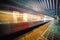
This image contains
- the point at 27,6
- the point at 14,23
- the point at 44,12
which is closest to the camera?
the point at 14,23

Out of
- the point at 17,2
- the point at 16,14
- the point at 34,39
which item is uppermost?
the point at 17,2

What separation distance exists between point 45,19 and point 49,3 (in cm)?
19

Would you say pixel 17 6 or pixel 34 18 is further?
pixel 34 18

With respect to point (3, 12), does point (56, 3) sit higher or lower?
higher

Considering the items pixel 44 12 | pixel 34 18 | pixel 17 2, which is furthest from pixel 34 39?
pixel 17 2

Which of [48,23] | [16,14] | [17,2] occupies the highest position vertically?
[17,2]

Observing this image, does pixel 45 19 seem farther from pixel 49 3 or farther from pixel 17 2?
pixel 17 2

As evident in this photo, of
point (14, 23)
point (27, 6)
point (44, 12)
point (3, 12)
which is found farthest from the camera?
point (44, 12)

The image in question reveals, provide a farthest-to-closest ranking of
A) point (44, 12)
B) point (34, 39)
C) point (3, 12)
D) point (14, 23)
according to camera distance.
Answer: point (44, 12) → point (34, 39) → point (14, 23) → point (3, 12)

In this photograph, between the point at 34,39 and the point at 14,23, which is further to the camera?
the point at 34,39

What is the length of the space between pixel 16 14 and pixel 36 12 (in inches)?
13.0

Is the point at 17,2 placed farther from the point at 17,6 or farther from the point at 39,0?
the point at 39,0

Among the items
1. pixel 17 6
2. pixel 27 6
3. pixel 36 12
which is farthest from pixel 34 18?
pixel 17 6

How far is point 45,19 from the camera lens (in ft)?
4.23
